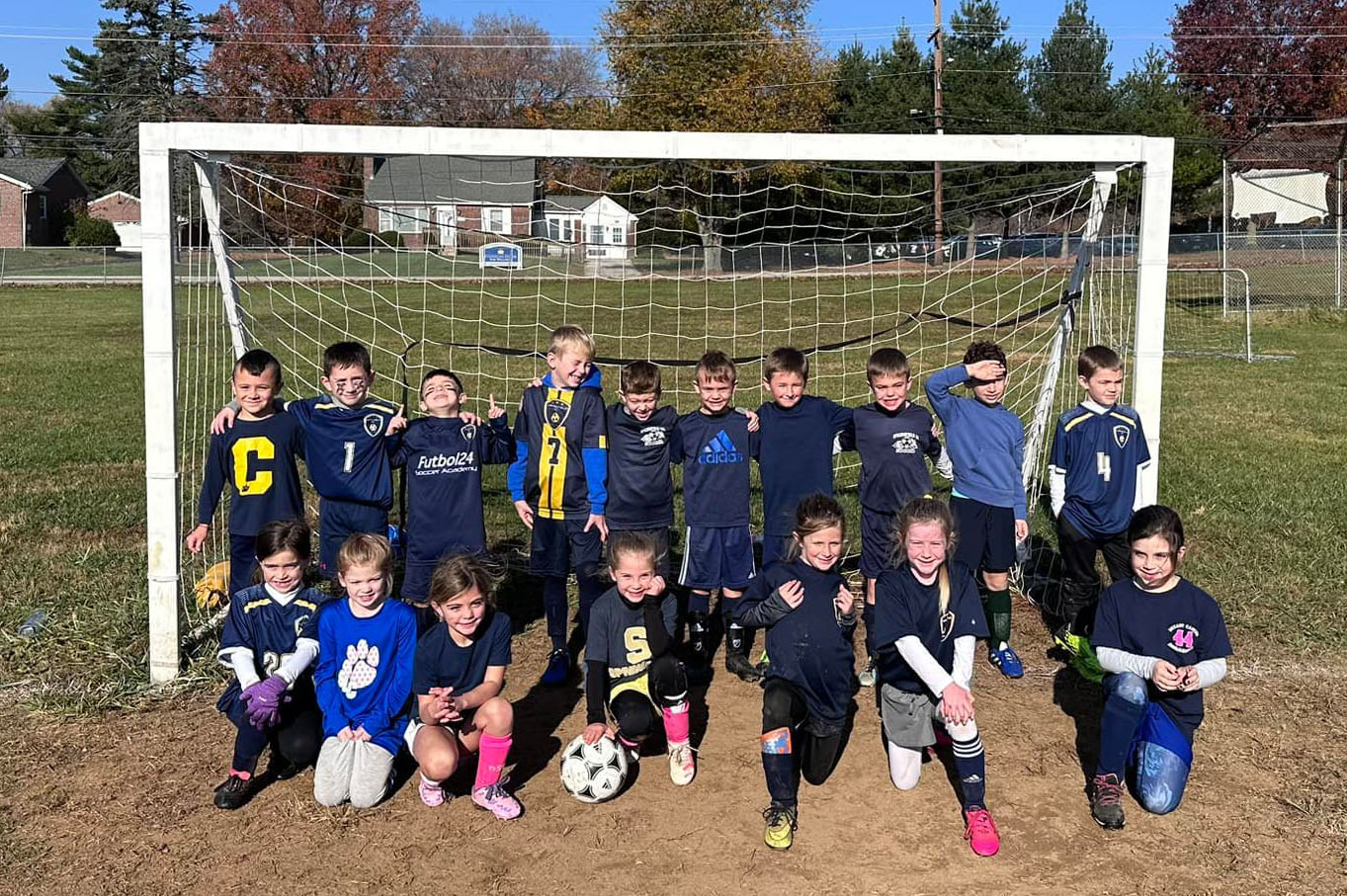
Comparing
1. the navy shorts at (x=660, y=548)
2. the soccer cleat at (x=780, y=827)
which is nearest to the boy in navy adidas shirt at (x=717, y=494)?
the navy shorts at (x=660, y=548)

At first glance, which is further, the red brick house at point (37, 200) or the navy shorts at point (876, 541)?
the red brick house at point (37, 200)

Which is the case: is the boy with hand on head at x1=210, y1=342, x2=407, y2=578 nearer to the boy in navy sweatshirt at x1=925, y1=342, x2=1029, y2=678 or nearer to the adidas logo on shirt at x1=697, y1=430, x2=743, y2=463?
the adidas logo on shirt at x1=697, y1=430, x2=743, y2=463

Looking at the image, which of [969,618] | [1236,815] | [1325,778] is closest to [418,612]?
[969,618]

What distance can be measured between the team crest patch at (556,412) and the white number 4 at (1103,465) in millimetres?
2686

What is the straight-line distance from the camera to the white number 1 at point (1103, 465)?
5863 mm

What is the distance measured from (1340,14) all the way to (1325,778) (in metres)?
56.6

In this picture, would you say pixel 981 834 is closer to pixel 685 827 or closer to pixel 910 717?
pixel 910 717

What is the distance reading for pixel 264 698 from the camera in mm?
4258

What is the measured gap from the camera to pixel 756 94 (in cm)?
3544

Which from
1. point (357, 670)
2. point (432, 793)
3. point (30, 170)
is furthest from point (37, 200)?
point (432, 793)

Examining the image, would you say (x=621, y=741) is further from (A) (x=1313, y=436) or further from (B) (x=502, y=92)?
(B) (x=502, y=92)

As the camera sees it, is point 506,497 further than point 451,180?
Yes

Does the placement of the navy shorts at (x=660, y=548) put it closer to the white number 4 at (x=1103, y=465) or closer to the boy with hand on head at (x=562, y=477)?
the boy with hand on head at (x=562, y=477)

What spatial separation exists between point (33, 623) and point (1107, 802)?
5.47 m
